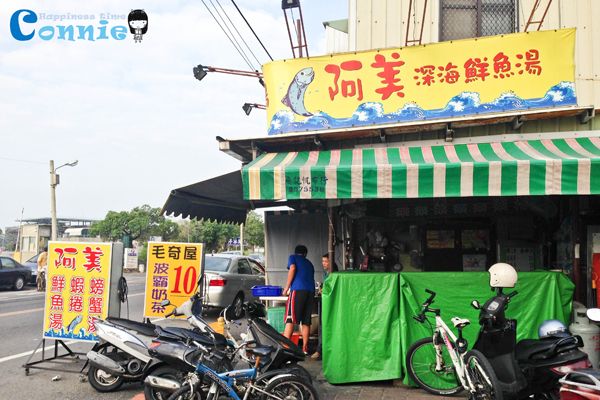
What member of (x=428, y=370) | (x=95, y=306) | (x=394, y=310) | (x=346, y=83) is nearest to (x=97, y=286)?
(x=95, y=306)

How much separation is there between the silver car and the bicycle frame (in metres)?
6.60

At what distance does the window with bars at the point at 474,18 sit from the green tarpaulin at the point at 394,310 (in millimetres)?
4549

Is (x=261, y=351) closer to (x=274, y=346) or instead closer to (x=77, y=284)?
(x=274, y=346)

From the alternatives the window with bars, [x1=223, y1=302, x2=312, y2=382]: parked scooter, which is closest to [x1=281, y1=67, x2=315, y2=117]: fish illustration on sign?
the window with bars

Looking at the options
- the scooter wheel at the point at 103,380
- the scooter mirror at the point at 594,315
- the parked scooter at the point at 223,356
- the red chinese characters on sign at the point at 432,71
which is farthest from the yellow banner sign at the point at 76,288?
the scooter mirror at the point at 594,315

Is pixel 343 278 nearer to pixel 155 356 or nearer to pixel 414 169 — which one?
pixel 414 169

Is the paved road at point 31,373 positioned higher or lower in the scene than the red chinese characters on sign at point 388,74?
lower

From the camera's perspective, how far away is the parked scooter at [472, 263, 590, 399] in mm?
4785

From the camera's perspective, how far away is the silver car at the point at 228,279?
12.6 m

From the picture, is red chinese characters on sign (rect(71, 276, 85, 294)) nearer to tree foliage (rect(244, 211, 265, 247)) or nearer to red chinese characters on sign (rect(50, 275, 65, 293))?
red chinese characters on sign (rect(50, 275, 65, 293))

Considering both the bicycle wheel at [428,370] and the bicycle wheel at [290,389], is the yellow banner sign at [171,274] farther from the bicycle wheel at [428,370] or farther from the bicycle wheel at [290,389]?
the bicycle wheel at [428,370]

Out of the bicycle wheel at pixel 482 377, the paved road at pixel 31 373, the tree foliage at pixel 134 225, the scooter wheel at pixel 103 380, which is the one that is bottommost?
the paved road at pixel 31 373

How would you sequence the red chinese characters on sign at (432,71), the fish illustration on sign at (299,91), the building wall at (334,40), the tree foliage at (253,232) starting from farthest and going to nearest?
the tree foliage at (253,232), the building wall at (334,40), the fish illustration on sign at (299,91), the red chinese characters on sign at (432,71)
